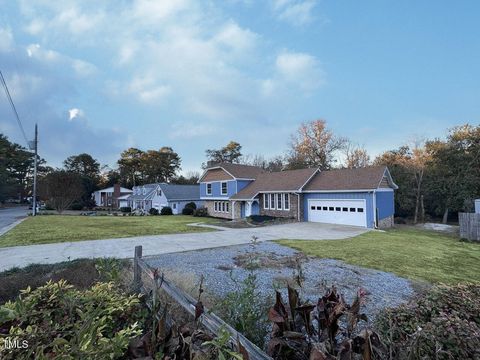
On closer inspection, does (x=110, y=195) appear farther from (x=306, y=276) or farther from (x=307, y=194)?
(x=306, y=276)

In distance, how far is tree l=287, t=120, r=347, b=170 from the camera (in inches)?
1490

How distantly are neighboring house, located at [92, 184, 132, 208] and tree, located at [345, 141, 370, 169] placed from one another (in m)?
41.4

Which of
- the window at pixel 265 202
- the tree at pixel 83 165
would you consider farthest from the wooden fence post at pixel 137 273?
the tree at pixel 83 165

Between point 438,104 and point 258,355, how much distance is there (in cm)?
1991

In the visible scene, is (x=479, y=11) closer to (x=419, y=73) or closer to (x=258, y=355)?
(x=419, y=73)

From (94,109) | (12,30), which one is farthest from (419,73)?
(94,109)

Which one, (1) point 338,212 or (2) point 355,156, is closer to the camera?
(1) point 338,212

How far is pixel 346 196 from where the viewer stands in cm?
2056

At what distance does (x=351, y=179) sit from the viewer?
2120 centimetres

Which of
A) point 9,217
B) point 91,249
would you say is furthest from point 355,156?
point 9,217

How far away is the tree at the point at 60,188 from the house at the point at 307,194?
17.5 metres

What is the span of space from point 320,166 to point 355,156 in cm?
466

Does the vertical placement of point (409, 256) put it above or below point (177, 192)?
below

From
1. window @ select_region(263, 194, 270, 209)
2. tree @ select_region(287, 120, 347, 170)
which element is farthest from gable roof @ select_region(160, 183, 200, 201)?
window @ select_region(263, 194, 270, 209)
